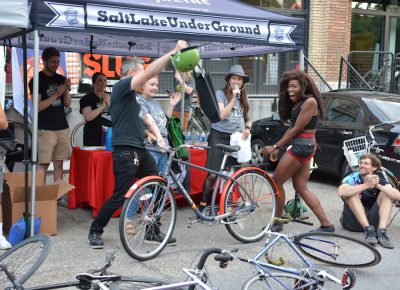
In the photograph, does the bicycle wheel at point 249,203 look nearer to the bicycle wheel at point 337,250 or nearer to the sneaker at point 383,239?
the sneaker at point 383,239

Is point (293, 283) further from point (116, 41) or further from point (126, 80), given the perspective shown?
point (116, 41)

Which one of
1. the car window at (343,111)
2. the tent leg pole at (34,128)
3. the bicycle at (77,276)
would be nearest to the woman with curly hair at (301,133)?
the tent leg pole at (34,128)

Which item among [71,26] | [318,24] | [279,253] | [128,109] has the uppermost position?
[318,24]

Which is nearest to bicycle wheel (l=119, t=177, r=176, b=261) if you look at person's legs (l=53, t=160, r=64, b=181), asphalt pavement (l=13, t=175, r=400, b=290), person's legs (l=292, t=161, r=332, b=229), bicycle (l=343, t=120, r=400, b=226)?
asphalt pavement (l=13, t=175, r=400, b=290)

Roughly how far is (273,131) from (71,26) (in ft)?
18.5

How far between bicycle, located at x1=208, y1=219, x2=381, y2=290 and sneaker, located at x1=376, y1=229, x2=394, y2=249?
3.39 feet

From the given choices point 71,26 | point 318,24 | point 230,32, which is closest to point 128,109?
point 71,26

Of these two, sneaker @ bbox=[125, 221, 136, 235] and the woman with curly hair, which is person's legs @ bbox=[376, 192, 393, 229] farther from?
sneaker @ bbox=[125, 221, 136, 235]

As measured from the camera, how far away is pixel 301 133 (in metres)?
5.80

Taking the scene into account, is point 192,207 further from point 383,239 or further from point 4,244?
point 383,239

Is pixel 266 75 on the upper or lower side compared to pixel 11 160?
upper

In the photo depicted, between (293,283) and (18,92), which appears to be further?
(18,92)

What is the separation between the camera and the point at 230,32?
6062 millimetres

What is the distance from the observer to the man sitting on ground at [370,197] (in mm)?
5742
